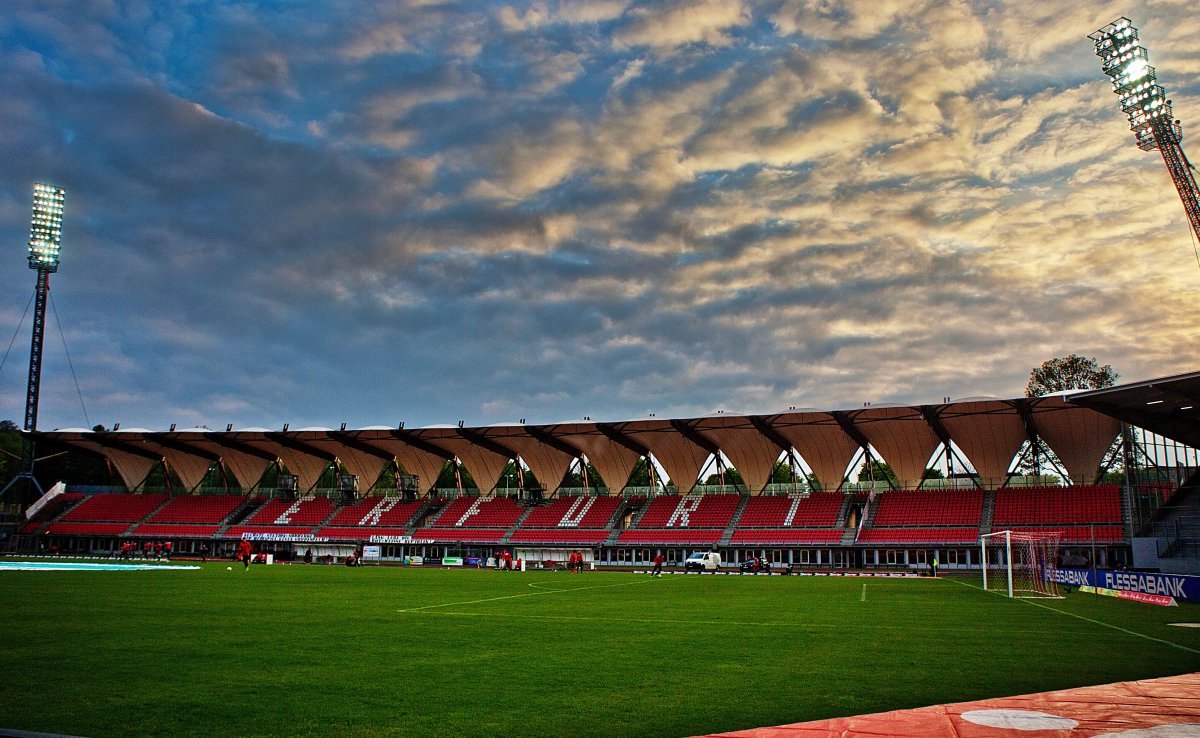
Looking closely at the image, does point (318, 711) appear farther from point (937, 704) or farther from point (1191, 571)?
point (1191, 571)

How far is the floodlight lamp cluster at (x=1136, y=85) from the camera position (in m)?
41.7

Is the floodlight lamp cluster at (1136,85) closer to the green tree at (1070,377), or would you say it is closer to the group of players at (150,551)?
the green tree at (1070,377)

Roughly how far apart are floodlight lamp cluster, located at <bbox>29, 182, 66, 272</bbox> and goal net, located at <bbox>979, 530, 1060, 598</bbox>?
82273 millimetres

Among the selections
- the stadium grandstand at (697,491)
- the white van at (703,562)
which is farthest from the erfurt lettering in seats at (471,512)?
the white van at (703,562)

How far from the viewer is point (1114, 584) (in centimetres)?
3186

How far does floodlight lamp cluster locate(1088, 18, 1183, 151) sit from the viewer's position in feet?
137

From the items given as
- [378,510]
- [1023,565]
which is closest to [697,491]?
[378,510]

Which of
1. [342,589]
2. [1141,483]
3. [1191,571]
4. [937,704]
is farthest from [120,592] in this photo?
[1141,483]

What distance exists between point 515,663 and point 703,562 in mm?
49341

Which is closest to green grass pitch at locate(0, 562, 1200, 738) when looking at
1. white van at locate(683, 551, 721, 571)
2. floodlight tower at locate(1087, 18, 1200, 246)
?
floodlight tower at locate(1087, 18, 1200, 246)

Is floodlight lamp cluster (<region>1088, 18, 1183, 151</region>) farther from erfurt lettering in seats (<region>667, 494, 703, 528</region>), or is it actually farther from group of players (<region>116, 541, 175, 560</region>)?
group of players (<region>116, 541, 175, 560</region>)

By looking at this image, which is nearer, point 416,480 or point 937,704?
point 937,704

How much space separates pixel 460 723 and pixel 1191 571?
41.2 metres

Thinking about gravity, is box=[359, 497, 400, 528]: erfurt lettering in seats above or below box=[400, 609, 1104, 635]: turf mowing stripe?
above
